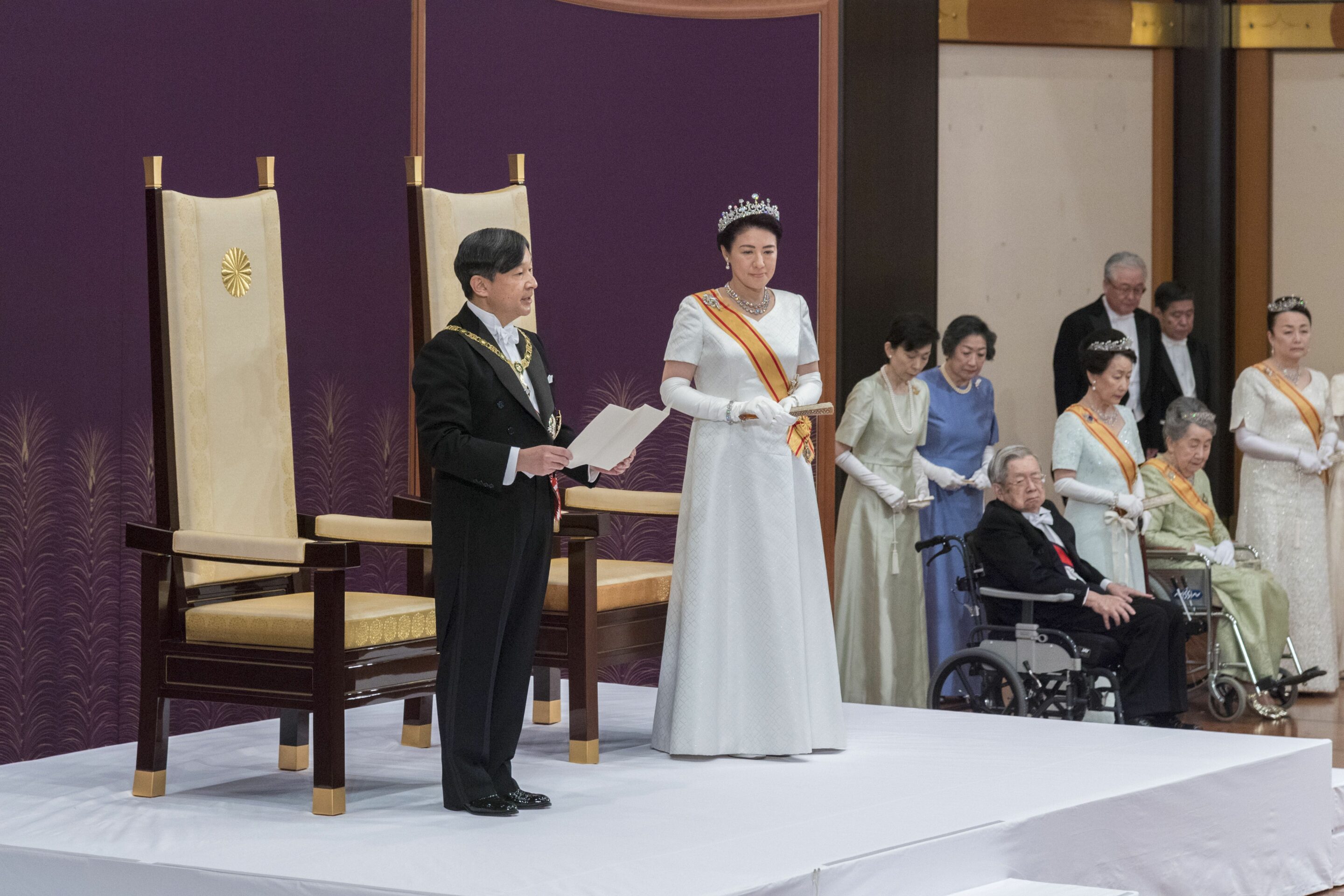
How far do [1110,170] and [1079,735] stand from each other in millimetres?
4196

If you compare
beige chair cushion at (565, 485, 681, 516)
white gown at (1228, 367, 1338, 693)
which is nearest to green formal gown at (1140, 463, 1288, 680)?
white gown at (1228, 367, 1338, 693)

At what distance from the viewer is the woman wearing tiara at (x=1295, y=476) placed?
21.9 ft

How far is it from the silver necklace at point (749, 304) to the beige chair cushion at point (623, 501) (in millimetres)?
552

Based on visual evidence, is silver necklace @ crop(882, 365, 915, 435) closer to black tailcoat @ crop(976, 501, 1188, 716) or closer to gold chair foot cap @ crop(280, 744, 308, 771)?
black tailcoat @ crop(976, 501, 1188, 716)

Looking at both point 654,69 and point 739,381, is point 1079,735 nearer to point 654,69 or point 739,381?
point 739,381

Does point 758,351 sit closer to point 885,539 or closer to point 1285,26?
point 885,539

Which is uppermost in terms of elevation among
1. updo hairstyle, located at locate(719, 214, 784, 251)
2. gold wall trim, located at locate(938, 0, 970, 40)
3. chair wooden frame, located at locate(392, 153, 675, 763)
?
gold wall trim, located at locate(938, 0, 970, 40)

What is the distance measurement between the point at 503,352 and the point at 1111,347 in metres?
2.95

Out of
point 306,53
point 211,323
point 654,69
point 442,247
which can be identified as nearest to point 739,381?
point 442,247

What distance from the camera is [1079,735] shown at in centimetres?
445

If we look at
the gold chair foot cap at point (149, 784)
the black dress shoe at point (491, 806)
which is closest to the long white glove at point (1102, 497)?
the black dress shoe at point (491, 806)

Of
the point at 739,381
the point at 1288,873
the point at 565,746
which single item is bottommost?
the point at 1288,873

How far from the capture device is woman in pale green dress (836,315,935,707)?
6098mm

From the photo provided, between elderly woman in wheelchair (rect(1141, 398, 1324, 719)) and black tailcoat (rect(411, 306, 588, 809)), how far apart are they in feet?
9.99
